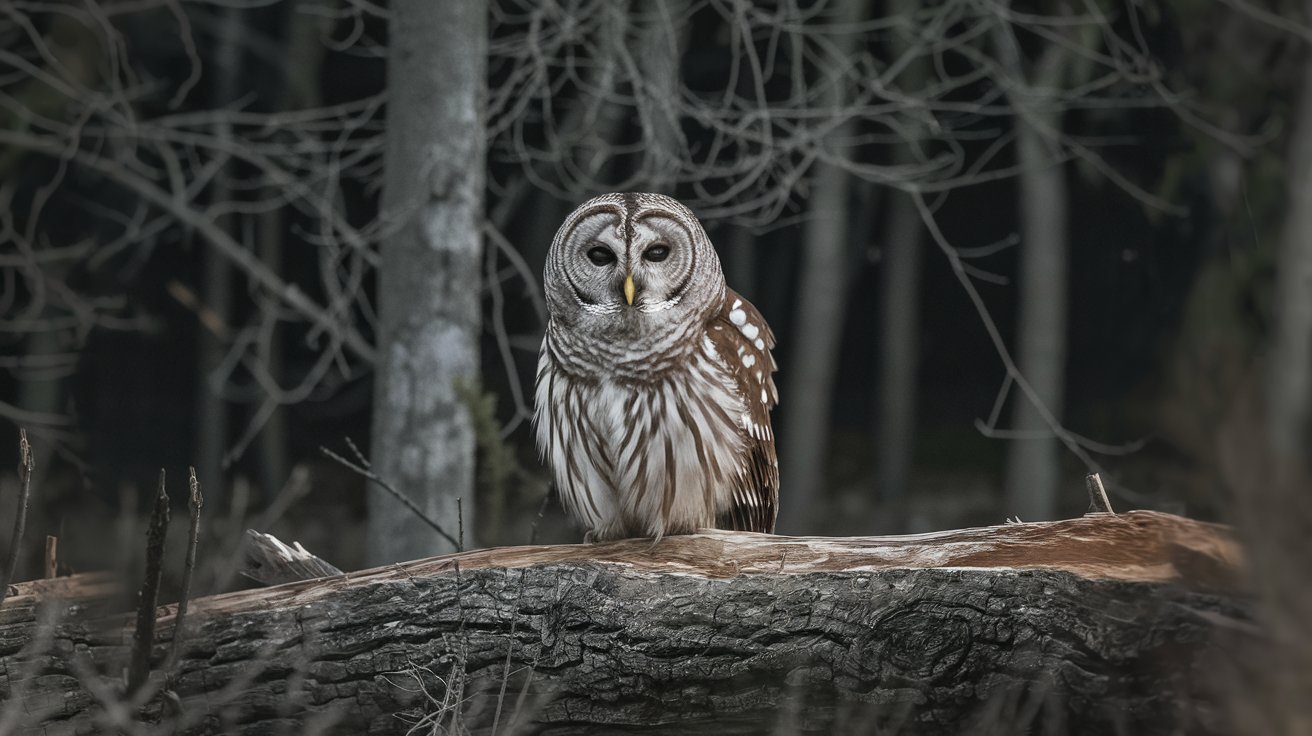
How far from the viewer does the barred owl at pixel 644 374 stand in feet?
12.4

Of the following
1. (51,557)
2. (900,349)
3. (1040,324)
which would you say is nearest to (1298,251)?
(1040,324)

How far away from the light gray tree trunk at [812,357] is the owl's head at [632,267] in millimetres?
6369

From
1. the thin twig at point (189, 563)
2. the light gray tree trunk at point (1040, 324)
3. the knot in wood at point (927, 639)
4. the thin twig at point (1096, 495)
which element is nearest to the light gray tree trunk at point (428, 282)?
the thin twig at point (1096, 495)

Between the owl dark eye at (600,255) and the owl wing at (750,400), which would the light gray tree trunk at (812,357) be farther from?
the owl dark eye at (600,255)

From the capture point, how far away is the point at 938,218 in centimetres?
1058

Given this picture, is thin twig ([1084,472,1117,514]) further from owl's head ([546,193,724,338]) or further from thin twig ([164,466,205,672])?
thin twig ([164,466,205,672])

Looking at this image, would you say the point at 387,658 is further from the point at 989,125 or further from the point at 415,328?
the point at 989,125

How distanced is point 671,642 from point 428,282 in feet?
8.56

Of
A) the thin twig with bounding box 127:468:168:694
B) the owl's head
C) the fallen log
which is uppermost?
the owl's head

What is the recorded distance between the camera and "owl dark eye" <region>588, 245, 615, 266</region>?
3.81 metres

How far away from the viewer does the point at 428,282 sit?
16.8 ft

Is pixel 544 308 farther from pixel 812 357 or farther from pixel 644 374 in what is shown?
pixel 812 357

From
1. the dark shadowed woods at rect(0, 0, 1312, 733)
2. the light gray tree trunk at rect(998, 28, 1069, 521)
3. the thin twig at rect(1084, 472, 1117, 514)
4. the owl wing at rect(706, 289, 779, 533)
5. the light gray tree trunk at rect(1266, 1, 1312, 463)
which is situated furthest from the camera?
the light gray tree trunk at rect(998, 28, 1069, 521)

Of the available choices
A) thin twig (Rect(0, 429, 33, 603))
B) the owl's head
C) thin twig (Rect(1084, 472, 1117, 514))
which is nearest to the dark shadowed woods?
thin twig (Rect(0, 429, 33, 603))
